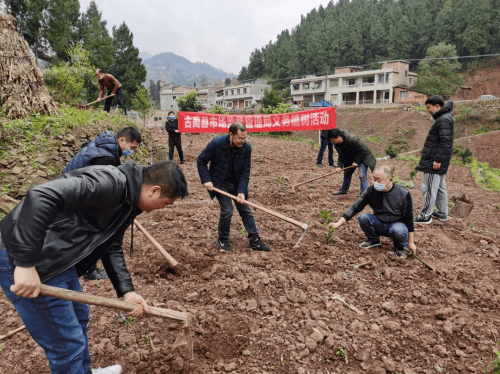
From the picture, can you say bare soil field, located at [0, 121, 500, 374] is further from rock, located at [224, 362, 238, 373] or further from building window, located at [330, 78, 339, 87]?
building window, located at [330, 78, 339, 87]

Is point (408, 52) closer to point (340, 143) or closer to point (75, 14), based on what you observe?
point (75, 14)

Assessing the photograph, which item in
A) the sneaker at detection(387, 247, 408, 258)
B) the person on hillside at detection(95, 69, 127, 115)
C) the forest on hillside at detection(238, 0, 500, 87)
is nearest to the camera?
the sneaker at detection(387, 247, 408, 258)

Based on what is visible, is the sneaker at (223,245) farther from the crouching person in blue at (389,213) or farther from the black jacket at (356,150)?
the black jacket at (356,150)

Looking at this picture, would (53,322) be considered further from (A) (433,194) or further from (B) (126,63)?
(B) (126,63)

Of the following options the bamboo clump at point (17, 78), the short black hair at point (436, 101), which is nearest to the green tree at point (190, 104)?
the bamboo clump at point (17, 78)

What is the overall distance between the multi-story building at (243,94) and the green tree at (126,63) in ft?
74.8

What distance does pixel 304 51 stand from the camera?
67812 mm

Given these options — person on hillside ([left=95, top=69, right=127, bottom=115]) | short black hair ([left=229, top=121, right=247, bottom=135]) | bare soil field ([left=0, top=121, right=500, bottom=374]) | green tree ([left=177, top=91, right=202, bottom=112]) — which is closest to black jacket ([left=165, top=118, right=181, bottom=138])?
person on hillside ([left=95, top=69, right=127, bottom=115])

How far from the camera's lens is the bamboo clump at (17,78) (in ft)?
23.6

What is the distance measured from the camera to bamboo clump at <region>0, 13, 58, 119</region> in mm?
7203

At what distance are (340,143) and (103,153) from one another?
474 centimetres

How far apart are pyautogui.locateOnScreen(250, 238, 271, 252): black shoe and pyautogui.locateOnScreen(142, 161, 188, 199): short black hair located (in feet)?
8.98

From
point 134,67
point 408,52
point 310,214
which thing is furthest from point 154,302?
point 408,52

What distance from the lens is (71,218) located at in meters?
1.73
